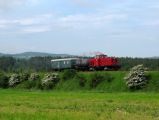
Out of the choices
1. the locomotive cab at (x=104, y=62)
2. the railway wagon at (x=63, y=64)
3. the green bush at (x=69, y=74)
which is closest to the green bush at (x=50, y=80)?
the green bush at (x=69, y=74)

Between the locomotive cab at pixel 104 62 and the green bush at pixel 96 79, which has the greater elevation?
the locomotive cab at pixel 104 62

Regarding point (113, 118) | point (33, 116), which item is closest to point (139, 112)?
point (113, 118)

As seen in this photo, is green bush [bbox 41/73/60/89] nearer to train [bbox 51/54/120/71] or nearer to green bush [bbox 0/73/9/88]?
train [bbox 51/54/120/71]

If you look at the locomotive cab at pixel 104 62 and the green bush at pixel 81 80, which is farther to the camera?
the locomotive cab at pixel 104 62

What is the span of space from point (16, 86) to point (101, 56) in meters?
15.8

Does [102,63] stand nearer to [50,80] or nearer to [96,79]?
[50,80]

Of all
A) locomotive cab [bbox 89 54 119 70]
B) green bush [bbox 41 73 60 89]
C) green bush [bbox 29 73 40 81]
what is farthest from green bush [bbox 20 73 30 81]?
locomotive cab [bbox 89 54 119 70]

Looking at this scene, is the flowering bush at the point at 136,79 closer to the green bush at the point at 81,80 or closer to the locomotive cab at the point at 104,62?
the green bush at the point at 81,80

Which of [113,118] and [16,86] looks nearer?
[113,118]

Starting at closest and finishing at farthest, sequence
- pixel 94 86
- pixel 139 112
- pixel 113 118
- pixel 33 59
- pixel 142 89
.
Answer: pixel 113 118 → pixel 139 112 → pixel 142 89 → pixel 94 86 → pixel 33 59

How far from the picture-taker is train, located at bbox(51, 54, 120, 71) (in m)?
81.2

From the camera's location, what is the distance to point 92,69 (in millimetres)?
84688

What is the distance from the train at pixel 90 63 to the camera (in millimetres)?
81188

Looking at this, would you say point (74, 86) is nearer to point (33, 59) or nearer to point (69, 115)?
point (69, 115)
